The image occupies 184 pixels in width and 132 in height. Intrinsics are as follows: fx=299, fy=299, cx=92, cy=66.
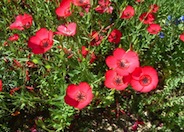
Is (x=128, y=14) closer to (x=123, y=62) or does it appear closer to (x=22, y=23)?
(x=123, y=62)

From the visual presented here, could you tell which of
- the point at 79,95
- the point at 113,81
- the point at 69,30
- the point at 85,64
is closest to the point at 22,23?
the point at 69,30

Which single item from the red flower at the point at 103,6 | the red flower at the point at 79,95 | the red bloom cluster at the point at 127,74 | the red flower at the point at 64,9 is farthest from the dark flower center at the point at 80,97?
the red flower at the point at 103,6

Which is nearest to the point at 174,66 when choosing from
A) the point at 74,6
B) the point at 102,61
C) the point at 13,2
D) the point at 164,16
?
the point at 164,16

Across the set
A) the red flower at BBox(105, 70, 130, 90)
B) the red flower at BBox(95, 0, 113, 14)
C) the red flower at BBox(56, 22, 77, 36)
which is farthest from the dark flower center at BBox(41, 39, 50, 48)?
the red flower at BBox(95, 0, 113, 14)

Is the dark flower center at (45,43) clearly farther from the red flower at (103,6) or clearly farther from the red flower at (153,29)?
the red flower at (153,29)

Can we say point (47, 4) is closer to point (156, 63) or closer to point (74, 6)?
point (74, 6)

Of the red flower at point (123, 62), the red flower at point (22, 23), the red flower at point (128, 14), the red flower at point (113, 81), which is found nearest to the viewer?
the red flower at point (123, 62)
